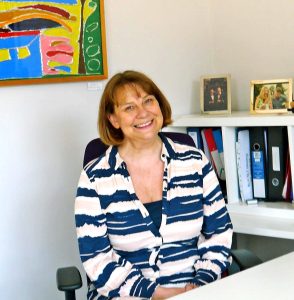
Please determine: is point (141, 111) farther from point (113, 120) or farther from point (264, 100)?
point (264, 100)

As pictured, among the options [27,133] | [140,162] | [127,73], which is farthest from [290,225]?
[27,133]

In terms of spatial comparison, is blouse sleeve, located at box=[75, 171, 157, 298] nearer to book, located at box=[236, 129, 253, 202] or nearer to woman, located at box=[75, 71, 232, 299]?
woman, located at box=[75, 71, 232, 299]

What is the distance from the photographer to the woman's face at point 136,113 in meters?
1.94

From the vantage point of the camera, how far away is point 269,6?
2.81 meters

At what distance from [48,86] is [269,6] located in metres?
1.19

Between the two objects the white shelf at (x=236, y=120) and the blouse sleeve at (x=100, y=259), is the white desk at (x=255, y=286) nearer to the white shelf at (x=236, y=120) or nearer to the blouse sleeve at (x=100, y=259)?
the blouse sleeve at (x=100, y=259)

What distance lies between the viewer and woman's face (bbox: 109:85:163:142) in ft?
6.38

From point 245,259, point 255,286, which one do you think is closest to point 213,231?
point 245,259

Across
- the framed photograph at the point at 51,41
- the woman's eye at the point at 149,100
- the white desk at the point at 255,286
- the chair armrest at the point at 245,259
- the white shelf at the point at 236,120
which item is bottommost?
the chair armrest at the point at 245,259

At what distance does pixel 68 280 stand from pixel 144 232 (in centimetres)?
30

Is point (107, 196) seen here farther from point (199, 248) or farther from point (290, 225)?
point (290, 225)

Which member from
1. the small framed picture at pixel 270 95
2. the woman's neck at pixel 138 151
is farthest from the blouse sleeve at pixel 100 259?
the small framed picture at pixel 270 95

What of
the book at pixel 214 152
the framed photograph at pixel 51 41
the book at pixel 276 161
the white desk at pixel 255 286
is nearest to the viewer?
the white desk at pixel 255 286

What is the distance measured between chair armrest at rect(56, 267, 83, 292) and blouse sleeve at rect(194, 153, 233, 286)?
0.42 metres
